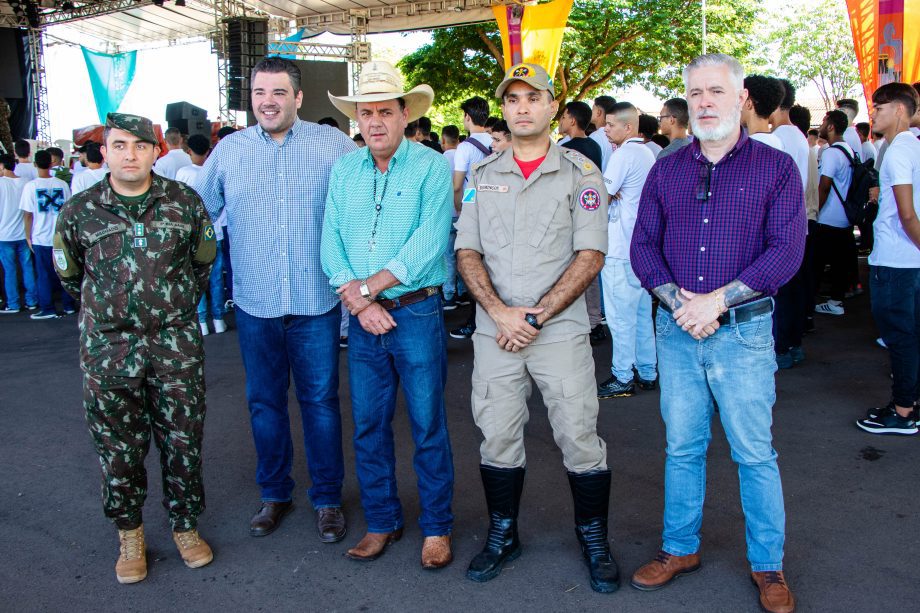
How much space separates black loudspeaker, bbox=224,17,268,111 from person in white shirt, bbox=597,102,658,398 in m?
12.6

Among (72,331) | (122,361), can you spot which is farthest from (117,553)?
(72,331)

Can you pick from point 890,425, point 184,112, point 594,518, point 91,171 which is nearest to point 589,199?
point 594,518

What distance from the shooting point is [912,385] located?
4.57 metres

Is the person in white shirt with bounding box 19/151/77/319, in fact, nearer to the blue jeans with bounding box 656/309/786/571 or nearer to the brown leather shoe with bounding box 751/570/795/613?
the blue jeans with bounding box 656/309/786/571

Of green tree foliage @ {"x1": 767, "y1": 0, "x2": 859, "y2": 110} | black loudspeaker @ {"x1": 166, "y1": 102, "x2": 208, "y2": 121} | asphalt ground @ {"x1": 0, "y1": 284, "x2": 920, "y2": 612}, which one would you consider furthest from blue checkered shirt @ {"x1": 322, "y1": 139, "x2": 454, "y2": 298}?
green tree foliage @ {"x1": 767, "y1": 0, "x2": 859, "y2": 110}

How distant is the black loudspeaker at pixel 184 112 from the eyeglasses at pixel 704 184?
1250 cm

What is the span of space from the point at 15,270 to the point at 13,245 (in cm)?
35

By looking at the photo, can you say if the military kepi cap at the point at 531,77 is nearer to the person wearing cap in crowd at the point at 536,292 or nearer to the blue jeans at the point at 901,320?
the person wearing cap in crowd at the point at 536,292

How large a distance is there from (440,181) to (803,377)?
13.0 ft

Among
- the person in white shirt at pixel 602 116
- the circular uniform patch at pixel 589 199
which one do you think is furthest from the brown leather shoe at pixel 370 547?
the person in white shirt at pixel 602 116

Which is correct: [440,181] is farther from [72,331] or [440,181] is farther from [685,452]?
[72,331]

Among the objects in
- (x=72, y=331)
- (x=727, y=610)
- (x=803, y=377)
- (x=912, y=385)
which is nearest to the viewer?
(x=727, y=610)

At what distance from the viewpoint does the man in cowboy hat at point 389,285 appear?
3.18 meters

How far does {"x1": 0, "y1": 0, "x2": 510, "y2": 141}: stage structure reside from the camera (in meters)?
17.4
